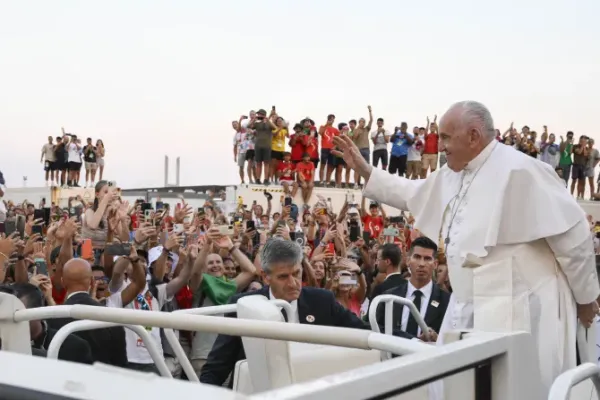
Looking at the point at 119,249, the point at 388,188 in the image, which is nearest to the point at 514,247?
the point at 388,188

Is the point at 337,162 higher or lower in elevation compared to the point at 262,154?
lower

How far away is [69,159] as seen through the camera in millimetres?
20953

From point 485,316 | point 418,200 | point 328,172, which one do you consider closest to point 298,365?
point 485,316

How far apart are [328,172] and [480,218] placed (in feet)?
55.4

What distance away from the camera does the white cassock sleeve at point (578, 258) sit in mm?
4043

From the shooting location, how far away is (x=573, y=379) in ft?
7.62

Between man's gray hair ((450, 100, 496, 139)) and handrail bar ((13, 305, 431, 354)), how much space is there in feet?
7.93

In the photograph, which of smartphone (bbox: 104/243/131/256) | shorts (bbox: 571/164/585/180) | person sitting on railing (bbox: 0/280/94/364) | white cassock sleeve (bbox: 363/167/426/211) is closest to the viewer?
person sitting on railing (bbox: 0/280/94/364)

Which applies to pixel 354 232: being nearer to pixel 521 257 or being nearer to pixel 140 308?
pixel 140 308

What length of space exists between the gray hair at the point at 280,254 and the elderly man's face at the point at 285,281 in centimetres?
3

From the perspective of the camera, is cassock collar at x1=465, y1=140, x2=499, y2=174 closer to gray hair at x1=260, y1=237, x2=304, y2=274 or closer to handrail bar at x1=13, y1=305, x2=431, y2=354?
gray hair at x1=260, y1=237, x2=304, y2=274

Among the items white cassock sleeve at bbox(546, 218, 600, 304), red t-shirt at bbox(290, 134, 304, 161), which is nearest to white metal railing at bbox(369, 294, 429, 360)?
white cassock sleeve at bbox(546, 218, 600, 304)

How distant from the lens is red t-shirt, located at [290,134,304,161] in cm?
1894

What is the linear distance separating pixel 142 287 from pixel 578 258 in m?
3.47
